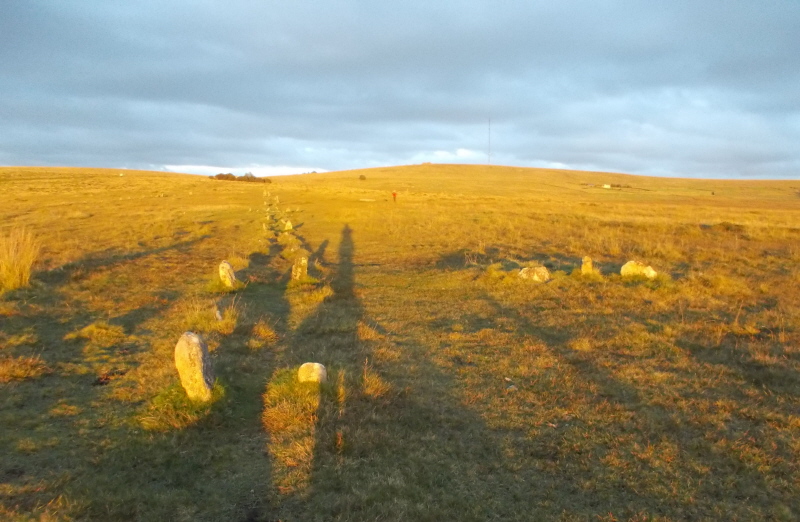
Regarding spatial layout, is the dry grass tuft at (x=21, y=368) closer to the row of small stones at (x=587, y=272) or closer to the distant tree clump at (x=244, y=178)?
the row of small stones at (x=587, y=272)

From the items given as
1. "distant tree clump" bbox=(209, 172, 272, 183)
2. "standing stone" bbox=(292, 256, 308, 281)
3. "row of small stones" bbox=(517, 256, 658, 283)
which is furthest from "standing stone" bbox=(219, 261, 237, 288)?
"distant tree clump" bbox=(209, 172, 272, 183)

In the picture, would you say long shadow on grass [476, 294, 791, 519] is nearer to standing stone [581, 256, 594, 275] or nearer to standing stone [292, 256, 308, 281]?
standing stone [581, 256, 594, 275]

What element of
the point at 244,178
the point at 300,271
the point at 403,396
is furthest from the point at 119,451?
the point at 244,178

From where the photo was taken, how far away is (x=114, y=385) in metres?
5.95

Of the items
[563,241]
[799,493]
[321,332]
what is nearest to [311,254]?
[321,332]

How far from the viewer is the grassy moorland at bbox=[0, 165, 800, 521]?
161 inches

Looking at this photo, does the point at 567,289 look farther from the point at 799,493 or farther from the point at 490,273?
the point at 799,493

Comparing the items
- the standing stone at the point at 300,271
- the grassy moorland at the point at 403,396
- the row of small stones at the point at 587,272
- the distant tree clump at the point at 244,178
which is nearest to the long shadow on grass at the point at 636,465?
the grassy moorland at the point at 403,396

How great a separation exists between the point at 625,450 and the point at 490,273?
7.87m

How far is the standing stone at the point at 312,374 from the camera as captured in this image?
565 cm

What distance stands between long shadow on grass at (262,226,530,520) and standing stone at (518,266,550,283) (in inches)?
224

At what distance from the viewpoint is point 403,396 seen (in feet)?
19.3

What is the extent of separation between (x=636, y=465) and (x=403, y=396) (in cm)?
259

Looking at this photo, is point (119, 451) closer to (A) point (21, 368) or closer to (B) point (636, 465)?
(A) point (21, 368)
